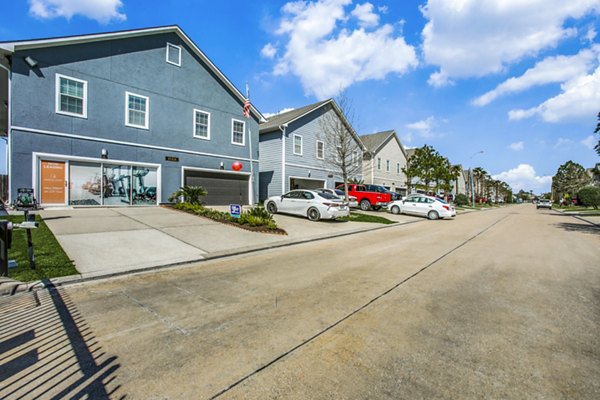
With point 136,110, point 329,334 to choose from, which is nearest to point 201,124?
point 136,110

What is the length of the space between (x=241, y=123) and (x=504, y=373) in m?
20.6

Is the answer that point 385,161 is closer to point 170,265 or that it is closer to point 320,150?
point 320,150

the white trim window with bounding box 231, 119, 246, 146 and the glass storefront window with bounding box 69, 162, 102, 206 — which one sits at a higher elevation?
the white trim window with bounding box 231, 119, 246, 146

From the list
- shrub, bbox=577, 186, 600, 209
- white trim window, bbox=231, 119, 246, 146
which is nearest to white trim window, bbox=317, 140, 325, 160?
white trim window, bbox=231, 119, 246, 146

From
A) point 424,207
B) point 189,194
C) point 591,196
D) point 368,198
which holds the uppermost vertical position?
→ point 591,196

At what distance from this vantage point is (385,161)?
119 feet

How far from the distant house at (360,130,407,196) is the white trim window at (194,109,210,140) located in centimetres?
1840

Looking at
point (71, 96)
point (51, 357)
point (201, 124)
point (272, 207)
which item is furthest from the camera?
point (201, 124)

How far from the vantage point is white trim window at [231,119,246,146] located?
2039 cm

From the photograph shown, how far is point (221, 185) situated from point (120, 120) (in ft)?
23.1

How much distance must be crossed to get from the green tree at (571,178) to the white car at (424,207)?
229ft

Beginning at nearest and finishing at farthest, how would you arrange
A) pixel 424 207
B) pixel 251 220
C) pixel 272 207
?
1. pixel 251 220
2. pixel 272 207
3. pixel 424 207

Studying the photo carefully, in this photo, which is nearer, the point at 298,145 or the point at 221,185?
the point at 221,185

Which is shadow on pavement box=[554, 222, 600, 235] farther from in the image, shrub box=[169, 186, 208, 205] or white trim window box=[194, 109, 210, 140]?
white trim window box=[194, 109, 210, 140]
